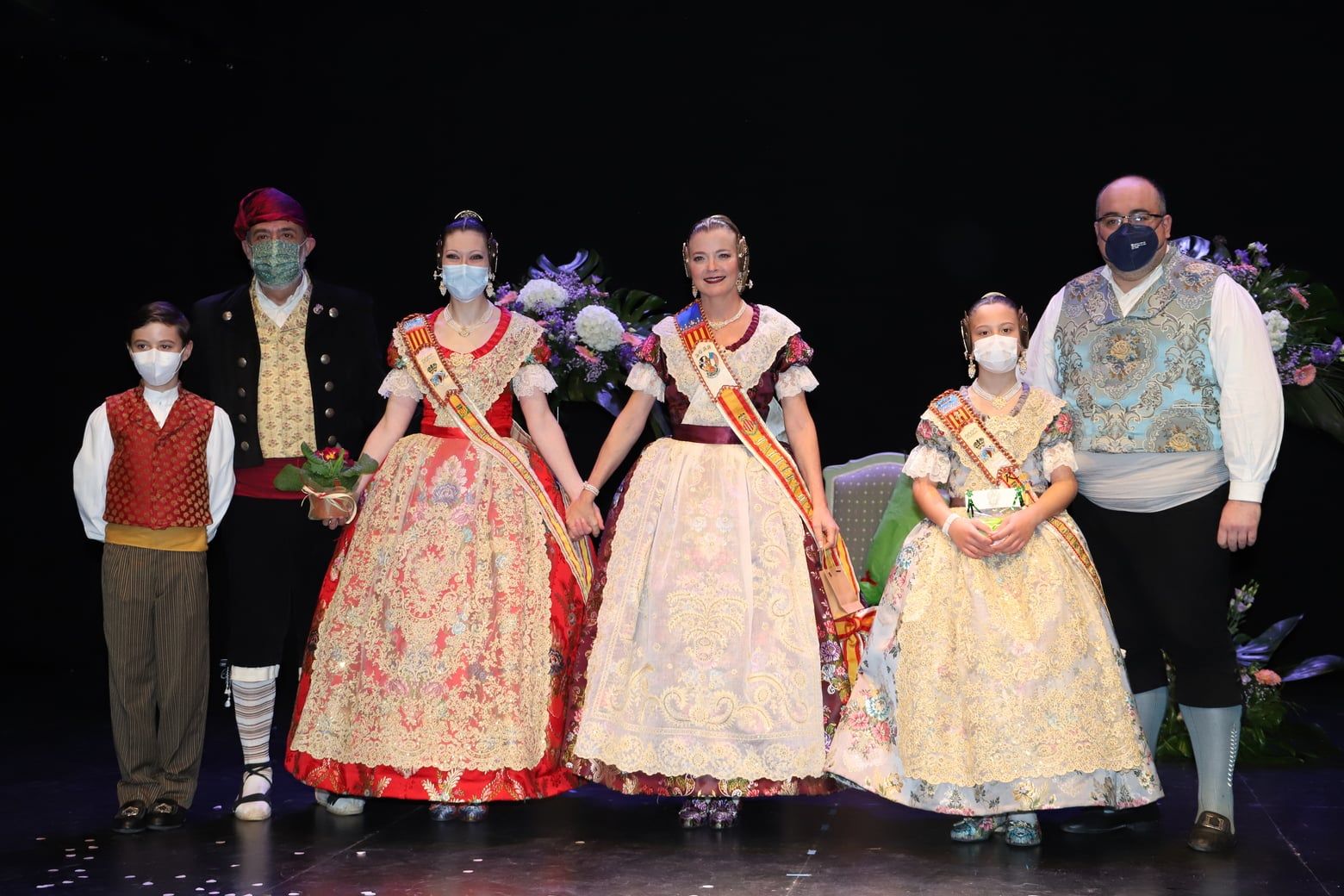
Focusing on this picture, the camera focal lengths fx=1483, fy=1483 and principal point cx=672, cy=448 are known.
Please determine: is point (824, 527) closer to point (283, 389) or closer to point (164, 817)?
point (283, 389)

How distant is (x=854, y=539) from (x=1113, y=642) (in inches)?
63.7

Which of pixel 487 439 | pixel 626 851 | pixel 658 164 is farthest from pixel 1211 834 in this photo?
pixel 658 164

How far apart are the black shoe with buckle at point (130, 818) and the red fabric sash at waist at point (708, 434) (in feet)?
5.63

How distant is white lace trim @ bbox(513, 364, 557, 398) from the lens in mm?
4090

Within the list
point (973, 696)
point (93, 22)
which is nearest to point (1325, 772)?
point (973, 696)

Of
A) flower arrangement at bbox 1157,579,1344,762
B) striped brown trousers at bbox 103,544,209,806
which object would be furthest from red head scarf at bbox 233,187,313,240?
flower arrangement at bbox 1157,579,1344,762

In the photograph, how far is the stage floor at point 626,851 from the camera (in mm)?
3305

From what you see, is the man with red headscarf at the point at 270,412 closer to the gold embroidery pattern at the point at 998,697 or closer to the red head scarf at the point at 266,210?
the red head scarf at the point at 266,210

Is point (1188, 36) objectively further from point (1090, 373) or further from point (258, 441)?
point (258, 441)

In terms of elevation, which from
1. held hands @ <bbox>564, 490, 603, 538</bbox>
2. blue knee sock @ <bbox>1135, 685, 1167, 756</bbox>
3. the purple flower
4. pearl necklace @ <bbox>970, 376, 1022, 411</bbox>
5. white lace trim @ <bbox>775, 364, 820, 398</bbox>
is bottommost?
blue knee sock @ <bbox>1135, 685, 1167, 756</bbox>

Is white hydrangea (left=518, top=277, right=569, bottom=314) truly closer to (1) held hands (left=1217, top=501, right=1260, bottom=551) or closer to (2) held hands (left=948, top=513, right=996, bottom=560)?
(2) held hands (left=948, top=513, right=996, bottom=560)

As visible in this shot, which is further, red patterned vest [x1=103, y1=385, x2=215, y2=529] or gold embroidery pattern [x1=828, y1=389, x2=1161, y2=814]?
red patterned vest [x1=103, y1=385, x2=215, y2=529]

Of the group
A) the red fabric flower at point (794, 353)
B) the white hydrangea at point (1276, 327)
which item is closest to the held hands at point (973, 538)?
the red fabric flower at point (794, 353)

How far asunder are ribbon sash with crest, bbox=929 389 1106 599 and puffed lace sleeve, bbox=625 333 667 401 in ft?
2.57
